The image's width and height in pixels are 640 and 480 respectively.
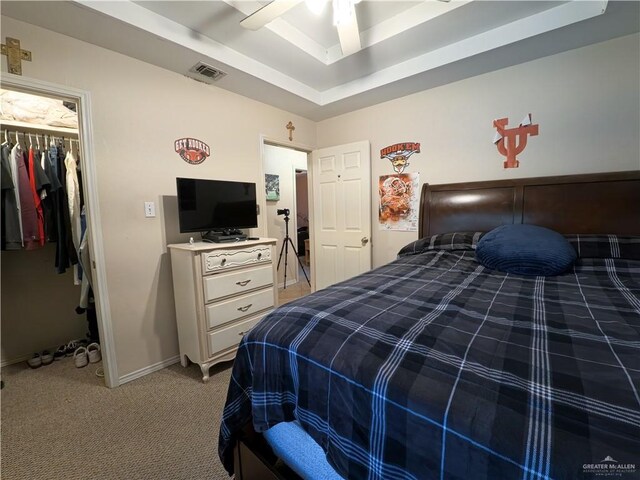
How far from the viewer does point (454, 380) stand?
2.11ft

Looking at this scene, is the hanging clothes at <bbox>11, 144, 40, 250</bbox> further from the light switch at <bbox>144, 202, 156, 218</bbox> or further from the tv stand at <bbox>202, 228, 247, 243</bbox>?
the tv stand at <bbox>202, 228, 247, 243</bbox>

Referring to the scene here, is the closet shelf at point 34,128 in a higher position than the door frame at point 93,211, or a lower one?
higher

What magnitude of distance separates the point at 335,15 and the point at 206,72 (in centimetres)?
128

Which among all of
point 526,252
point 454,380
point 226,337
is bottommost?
point 226,337

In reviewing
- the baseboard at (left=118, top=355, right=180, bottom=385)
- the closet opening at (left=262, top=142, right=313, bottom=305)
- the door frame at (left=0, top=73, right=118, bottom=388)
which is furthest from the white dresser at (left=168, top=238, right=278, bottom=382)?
the closet opening at (left=262, top=142, right=313, bottom=305)

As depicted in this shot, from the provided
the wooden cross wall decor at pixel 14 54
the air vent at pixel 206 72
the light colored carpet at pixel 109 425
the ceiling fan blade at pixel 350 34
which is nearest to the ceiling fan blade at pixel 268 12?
the ceiling fan blade at pixel 350 34

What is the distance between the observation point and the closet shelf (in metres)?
2.12

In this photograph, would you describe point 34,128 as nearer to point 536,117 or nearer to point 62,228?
point 62,228

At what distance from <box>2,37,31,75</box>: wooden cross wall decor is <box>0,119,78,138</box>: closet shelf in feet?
2.73

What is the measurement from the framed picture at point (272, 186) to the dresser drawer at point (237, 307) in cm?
221

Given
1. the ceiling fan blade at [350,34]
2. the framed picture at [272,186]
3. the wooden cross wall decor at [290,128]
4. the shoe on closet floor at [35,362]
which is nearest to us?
the ceiling fan blade at [350,34]

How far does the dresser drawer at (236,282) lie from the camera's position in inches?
78.8

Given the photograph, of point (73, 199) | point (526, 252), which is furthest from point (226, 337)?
point (526, 252)

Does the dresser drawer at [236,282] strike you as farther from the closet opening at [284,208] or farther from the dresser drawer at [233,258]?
the closet opening at [284,208]
